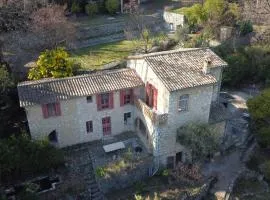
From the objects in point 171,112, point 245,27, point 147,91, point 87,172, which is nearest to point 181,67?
point 147,91

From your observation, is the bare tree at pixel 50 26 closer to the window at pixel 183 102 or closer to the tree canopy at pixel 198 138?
the window at pixel 183 102

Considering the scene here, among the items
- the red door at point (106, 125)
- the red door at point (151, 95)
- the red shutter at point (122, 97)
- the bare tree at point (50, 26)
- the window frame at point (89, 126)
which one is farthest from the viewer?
the bare tree at point (50, 26)

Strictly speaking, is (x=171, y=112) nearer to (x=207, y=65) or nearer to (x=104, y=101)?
(x=207, y=65)

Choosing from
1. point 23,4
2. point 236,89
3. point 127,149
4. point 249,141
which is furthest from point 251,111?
point 23,4

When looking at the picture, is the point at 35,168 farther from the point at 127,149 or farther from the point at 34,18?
the point at 34,18

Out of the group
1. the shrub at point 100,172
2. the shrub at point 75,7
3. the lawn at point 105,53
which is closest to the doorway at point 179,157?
the shrub at point 100,172

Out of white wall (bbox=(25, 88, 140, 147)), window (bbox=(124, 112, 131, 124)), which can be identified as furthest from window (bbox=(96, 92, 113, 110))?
window (bbox=(124, 112, 131, 124))

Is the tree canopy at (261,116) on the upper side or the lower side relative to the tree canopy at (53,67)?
lower
